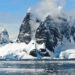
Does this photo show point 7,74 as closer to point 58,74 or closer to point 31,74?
point 31,74

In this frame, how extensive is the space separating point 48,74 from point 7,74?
11.5 m

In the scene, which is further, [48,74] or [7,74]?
[7,74]

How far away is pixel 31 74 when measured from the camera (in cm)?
9450

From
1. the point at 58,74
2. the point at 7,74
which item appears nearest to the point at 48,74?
the point at 58,74

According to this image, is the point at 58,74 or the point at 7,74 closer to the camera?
the point at 58,74

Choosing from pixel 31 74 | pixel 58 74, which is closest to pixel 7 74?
pixel 31 74

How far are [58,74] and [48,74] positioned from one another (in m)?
1.96

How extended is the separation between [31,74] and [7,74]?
635 centimetres

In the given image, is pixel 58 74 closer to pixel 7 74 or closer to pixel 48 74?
pixel 48 74

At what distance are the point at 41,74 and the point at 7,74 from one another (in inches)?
360

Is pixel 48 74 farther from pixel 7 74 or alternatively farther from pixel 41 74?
pixel 7 74

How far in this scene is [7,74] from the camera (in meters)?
98.2

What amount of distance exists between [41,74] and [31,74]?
2.80 m
